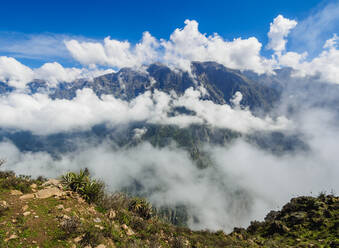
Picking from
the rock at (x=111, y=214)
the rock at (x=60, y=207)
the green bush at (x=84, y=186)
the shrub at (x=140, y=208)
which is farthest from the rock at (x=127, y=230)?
the rock at (x=60, y=207)

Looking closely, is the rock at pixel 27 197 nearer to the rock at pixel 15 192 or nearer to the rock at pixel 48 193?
the rock at pixel 48 193

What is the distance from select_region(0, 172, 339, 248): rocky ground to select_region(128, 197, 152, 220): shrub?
0.11m

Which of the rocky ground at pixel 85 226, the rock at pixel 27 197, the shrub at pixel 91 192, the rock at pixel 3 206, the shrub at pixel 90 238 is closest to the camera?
the rocky ground at pixel 85 226

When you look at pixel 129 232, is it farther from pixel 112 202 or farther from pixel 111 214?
pixel 112 202

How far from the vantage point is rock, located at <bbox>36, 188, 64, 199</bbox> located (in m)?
9.59

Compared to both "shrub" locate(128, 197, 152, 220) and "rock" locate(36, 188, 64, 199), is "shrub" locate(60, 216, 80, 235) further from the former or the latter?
"shrub" locate(128, 197, 152, 220)

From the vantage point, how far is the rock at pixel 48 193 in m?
9.59

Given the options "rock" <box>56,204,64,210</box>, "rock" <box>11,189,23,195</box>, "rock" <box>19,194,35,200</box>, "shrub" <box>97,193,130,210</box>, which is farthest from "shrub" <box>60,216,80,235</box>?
"rock" <box>11,189,23,195</box>

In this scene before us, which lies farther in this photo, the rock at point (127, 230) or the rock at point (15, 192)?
the rock at point (15, 192)

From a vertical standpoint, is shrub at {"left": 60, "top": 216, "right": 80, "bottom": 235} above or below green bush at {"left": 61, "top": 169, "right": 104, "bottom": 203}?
below

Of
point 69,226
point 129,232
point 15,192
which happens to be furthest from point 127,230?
point 15,192

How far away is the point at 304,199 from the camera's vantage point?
811 inches

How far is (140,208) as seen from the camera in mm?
12648

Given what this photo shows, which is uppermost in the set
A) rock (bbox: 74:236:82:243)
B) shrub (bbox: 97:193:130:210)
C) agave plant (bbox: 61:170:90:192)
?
agave plant (bbox: 61:170:90:192)
